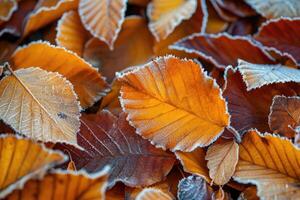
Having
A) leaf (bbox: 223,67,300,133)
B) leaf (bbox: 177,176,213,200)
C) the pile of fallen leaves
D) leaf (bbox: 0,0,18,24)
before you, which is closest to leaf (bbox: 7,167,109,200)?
the pile of fallen leaves

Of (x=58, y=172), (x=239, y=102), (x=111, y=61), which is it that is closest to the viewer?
(x=58, y=172)

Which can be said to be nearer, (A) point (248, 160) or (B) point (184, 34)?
(A) point (248, 160)

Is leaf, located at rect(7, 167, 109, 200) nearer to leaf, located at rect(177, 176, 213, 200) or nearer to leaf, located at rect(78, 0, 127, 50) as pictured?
leaf, located at rect(177, 176, 213, 200)

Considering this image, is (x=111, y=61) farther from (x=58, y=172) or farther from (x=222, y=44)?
(x=58, y=172)

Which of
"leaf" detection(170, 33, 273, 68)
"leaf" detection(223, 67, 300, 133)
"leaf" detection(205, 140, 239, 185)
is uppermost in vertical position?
"leaf" detection(170, 33, 273, 68)

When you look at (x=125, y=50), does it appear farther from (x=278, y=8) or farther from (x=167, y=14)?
(x=278, y=8)

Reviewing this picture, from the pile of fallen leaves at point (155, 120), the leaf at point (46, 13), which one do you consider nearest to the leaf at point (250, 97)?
the pile of fallen leaves at point (155, 120)

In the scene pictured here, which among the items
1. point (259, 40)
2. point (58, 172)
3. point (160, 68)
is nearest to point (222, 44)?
point (259, 40)
